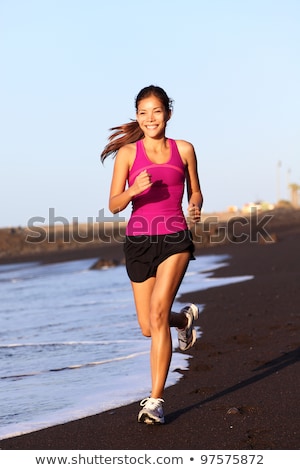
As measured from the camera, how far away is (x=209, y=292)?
14.6m

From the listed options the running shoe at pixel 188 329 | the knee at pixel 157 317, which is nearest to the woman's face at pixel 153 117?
the knee at pixel 157 317

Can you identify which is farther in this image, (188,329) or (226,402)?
(188,329)

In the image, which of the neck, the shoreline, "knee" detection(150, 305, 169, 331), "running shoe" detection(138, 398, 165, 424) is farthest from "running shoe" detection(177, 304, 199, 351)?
the neck

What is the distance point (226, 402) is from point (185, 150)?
164 cm

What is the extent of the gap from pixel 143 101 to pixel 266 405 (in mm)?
2054

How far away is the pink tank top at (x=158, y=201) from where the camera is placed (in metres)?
6.02

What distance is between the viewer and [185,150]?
6215 millimetres

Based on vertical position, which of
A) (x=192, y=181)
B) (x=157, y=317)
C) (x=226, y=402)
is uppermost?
(x=192, y=181)

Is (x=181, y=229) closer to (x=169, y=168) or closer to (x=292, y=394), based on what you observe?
(x=169, y=168)

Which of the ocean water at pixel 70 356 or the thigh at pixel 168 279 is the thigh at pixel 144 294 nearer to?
the thigh at pixel 168 279

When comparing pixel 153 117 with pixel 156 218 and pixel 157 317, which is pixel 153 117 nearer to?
pixel 156 218

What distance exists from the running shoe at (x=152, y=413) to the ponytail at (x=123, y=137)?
1.70m

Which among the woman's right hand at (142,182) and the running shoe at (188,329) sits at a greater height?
the woman's right hand at (142,182)

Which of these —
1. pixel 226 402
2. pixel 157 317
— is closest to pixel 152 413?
pixel 157 317
